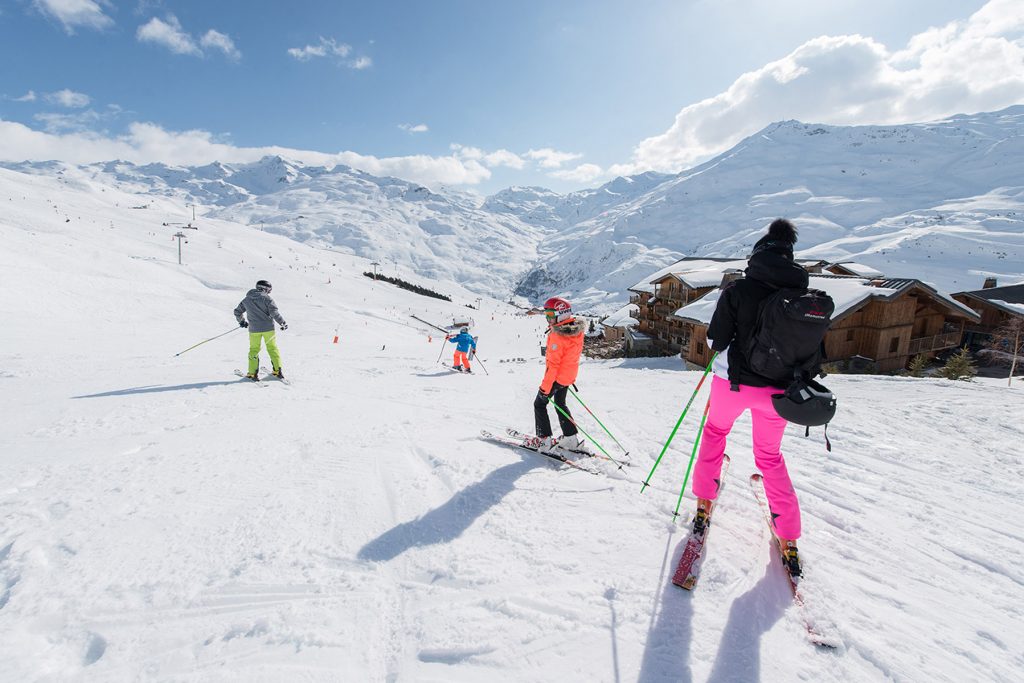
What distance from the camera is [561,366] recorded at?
5.25 meters

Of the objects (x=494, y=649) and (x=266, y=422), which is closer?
(x=494, y=649)

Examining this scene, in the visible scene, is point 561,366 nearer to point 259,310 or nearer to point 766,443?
point 766,443

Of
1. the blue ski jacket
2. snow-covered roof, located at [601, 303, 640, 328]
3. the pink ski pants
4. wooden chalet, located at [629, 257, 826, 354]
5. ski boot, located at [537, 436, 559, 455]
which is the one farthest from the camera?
snow-covered roof, located at [601, 303, 640, 328]

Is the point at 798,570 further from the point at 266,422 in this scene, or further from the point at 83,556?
the point at 266,422

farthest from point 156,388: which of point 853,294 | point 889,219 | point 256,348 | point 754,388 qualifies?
point 889,219

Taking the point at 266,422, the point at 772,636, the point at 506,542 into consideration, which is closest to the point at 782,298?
the point at 772,636

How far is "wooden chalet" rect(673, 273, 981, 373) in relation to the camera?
20984 mm

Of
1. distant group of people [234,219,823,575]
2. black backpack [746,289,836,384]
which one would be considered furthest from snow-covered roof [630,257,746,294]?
black backpack [746,289,836,384]

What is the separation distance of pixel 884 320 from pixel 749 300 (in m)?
25.3

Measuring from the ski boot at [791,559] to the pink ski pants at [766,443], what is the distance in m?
0.05

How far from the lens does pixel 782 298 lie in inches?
113

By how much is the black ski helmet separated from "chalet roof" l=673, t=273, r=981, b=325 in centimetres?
1681

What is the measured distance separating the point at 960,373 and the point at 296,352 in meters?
22.0

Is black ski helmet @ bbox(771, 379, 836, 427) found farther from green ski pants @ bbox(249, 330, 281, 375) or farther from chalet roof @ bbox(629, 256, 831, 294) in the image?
chalet roof @ bbox(629, 256, 831, 294)
